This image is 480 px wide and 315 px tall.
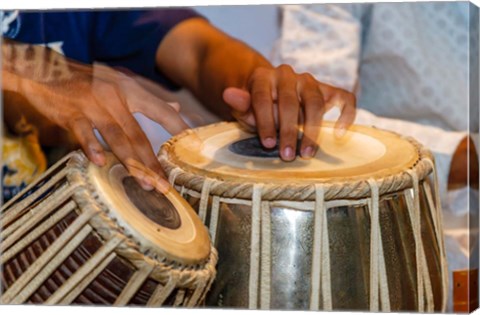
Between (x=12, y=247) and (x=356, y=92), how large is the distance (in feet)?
2.46

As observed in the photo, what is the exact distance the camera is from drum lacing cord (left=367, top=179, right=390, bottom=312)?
1.60 m

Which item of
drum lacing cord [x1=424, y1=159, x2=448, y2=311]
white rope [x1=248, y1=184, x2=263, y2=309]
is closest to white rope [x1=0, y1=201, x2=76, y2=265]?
white rope [x1=248, y1=184, x2=263, y2=309]

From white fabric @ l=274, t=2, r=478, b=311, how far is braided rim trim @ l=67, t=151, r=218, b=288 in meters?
0.45

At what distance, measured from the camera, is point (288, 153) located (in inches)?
66.6

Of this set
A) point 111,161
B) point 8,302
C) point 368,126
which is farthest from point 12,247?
point 368,126

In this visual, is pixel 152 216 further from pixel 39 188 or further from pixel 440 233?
pixel 440 233

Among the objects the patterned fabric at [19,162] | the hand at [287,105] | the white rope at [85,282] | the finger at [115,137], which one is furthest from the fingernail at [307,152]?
the patterned fabric at [19,162]

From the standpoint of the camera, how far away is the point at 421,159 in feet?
5.49

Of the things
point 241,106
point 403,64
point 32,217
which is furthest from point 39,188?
point 403,64

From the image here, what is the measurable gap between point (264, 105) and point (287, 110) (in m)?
0.05

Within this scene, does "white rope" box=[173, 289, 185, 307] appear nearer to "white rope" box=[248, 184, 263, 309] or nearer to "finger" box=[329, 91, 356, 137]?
"white rope" box=[248, 184, 263, 309]

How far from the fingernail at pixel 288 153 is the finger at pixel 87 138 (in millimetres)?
349

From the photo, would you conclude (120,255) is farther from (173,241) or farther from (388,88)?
(388,88)

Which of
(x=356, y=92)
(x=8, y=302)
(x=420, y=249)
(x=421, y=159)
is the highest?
(x=356, y=92)
